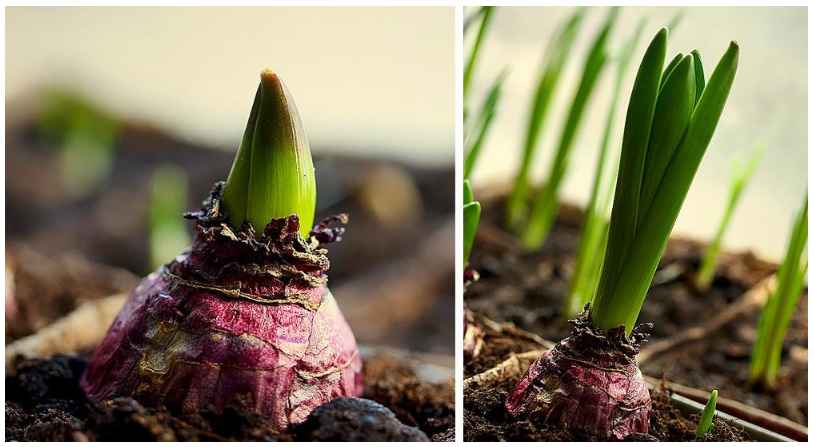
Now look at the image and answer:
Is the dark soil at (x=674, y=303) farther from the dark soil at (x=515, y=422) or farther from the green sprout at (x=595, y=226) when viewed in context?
the dark soil at (x=515, y=422)

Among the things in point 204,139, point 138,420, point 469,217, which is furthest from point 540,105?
point 204,139

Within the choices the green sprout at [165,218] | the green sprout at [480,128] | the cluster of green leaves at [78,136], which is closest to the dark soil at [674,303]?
the green sprout at [480,128]

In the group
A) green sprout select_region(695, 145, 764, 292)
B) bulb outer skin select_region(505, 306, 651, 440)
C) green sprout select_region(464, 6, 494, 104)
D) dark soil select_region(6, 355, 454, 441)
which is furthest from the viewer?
green sprout select_region(695, 145, 764, 292)

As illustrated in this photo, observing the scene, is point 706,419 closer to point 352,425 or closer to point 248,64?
point 352,425

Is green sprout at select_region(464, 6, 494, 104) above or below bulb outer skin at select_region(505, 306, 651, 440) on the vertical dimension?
above

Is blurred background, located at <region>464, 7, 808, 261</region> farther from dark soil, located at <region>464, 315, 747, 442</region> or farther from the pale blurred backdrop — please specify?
dark soil, located at <region>464, 315, 747, 442</region>

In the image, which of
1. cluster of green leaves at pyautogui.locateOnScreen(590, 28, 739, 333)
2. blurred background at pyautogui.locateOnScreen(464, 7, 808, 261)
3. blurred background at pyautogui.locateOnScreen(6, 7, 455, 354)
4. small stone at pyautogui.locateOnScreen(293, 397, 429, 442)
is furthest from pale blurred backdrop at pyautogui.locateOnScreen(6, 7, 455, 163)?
small stone at pyautogui.locateOnScreen(293, 397, 429, 442)

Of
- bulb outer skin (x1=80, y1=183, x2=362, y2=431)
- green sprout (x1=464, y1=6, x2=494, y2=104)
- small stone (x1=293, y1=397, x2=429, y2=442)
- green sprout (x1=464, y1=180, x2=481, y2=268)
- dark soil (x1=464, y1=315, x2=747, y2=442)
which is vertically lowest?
dark soil (x1=464, y1=315, x2=747, y2=442)
